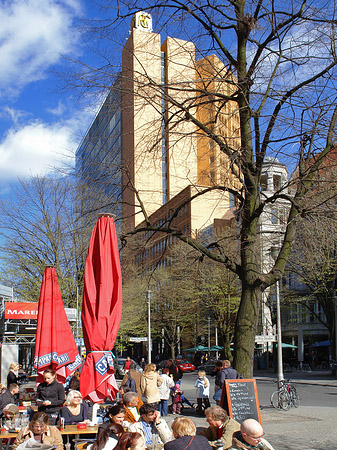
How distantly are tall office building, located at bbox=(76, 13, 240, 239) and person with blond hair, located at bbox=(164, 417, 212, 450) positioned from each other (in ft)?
14.1

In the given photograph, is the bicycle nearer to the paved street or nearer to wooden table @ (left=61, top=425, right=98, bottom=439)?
the paved street

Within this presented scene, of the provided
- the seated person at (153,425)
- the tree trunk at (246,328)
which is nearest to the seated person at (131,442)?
the seated person at (153,425)

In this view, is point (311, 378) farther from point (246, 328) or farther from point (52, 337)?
point (246, 328)

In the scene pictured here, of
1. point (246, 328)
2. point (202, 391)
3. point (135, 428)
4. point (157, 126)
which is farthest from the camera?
point (202, 391)

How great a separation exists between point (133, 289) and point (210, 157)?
113 ft

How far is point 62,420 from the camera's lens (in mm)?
7477

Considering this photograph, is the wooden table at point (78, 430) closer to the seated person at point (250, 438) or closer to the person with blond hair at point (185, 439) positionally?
the person with blond hair at point (185, 439)

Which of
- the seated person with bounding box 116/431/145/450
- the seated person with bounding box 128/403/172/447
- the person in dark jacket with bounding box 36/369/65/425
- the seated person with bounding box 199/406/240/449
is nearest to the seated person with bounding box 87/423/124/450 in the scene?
the seated person with bounding box 116/431/145/450

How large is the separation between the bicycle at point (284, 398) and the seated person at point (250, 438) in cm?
1098

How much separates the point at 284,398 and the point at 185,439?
11.1 metres

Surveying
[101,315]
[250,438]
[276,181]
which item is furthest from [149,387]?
[250,438]

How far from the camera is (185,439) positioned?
5.07 metres

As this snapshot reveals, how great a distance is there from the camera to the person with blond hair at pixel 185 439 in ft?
16.4

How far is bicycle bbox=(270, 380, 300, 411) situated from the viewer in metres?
15.2
